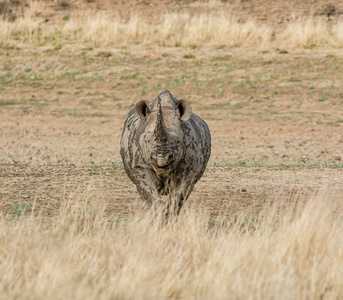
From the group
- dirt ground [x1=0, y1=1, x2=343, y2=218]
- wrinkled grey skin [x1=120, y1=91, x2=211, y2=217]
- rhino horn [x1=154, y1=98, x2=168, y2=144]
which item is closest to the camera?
rhino horn [x1=154, y1=98, x2=168, y2=144]

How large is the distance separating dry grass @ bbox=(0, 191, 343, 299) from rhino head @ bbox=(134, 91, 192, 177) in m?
0.61

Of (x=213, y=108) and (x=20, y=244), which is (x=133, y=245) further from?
(x=213, y=108)

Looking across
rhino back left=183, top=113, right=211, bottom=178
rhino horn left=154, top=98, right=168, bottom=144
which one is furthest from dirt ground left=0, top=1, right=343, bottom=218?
rhino horn left=154, top=98, right=168, bottom=144

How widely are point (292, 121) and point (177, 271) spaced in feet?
39.4

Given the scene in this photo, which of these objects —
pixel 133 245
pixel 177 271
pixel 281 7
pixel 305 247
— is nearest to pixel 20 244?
pixel 133 245

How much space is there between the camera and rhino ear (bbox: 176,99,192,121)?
23.2 ft

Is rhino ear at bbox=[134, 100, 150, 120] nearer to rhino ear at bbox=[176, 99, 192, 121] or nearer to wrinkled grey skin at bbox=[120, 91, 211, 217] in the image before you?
wrinkled grey skin at bbox=[120, 91, 211, 217]

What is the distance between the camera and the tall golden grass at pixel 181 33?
77.5ft

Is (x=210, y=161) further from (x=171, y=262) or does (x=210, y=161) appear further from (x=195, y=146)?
(x=171, y=262)

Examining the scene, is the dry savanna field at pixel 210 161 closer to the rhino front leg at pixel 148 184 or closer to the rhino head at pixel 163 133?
the rhino front leg at pixel 148 184

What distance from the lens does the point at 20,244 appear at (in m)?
6.50

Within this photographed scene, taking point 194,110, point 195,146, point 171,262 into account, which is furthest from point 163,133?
point 194,110

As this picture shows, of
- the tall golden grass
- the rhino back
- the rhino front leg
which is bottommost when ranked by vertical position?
the tall golden grass

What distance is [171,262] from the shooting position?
6.16m
